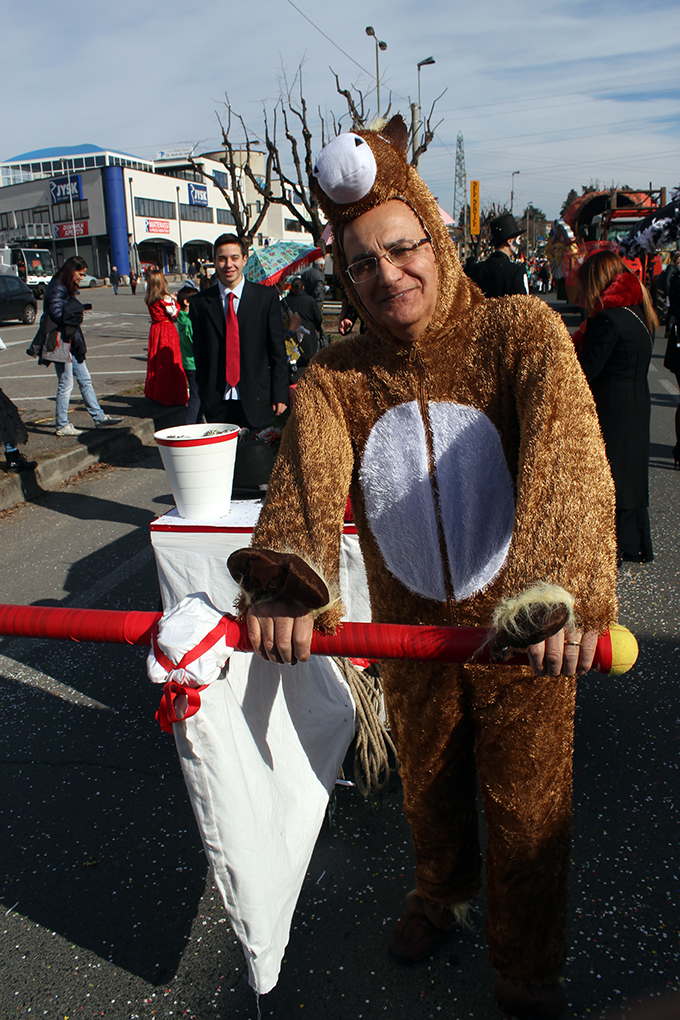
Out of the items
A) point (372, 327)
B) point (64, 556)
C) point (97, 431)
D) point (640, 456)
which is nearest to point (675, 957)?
point (372, 327)

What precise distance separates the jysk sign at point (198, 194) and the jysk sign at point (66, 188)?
10683 mm

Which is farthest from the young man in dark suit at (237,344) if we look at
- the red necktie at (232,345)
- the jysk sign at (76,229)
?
the jysk sign at (76,229)

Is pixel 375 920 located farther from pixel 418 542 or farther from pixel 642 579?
pixel 642 579

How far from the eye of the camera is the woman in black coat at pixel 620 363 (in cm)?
364

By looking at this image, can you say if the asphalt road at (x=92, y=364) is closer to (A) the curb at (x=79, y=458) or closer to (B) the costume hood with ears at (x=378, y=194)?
(A) the curb at (x=79, y=458)

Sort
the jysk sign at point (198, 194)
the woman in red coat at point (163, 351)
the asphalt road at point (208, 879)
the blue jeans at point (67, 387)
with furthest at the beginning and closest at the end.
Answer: the jysk sign at point (198, 194)
the woman in red coat at point (163, 351)
the blue jeans at point (67, 387)
the asphalt road at point (208, 879)

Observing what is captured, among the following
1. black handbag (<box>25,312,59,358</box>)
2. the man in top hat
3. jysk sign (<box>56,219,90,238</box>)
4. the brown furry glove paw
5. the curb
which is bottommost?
the curb

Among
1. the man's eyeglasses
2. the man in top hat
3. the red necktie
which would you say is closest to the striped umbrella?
the man in top hat

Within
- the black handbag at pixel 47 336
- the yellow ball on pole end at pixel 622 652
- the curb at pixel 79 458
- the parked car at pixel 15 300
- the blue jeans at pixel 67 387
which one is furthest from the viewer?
the parked car at pixel 15 300

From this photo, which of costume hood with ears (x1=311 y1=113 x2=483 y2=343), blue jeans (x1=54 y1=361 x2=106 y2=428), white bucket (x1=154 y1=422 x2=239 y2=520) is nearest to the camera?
costume hood with ears (x1=311 y1=113 x2=483 y2=343)

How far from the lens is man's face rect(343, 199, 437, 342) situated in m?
1.40

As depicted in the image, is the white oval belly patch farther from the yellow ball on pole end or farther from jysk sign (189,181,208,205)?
jysk sign (189,181,208,205)

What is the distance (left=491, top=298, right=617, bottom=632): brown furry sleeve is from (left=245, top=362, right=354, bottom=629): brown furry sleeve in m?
0.37

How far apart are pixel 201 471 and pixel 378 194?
5.02 feet
